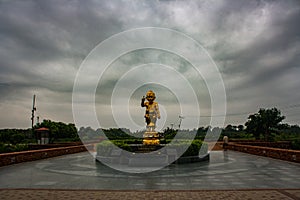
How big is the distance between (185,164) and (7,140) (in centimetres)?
2418

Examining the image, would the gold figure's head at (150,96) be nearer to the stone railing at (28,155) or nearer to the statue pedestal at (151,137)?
the statue pedestal at (151,137)

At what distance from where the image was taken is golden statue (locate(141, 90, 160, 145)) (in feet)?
51.4

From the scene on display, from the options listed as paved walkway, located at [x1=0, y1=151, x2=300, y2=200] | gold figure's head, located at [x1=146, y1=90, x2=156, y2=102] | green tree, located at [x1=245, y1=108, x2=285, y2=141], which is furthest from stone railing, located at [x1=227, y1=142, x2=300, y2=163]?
green tree, located at [x1=245, y1=108, x2=285, y2=141]

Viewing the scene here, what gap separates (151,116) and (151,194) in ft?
33.4

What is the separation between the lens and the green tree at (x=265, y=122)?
31.8 meters

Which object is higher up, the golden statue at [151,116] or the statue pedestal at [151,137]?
the golden statue at [151,116]

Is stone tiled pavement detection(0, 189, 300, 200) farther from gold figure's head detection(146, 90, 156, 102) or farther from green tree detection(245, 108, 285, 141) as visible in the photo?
green tree detection(245, 108, 285, 141)

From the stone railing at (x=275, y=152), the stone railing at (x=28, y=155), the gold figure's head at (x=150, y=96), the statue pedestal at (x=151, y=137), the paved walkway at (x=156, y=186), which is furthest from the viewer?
the gold figure's head at (x=150, y=96)

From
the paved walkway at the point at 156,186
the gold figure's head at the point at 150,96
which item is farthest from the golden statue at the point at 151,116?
the paved walkway at the point at 156,186

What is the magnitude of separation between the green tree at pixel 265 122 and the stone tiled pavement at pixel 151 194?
2755 cm

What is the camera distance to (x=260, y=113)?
108 feet

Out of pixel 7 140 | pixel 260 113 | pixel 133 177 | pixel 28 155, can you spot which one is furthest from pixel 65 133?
pixel 133 177

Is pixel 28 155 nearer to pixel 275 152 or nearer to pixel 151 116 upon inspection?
pixel 151 116

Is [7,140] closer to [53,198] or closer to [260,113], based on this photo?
[53,198]
